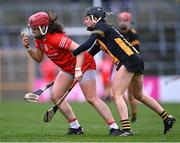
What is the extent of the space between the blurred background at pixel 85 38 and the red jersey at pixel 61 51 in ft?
61.8

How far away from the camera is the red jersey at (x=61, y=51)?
461 inches

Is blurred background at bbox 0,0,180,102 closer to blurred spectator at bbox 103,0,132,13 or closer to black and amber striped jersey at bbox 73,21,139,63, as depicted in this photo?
blurred spectator at bbox 103,0,132,13

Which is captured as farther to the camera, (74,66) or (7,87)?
(7,87)

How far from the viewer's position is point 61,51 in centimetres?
1188

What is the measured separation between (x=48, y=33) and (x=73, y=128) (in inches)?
68.0

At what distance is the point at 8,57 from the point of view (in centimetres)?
3419

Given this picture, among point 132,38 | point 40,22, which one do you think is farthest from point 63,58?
point 132,38

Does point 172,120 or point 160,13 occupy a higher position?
point 160,13

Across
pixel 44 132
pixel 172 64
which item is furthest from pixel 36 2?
pixel 44 132

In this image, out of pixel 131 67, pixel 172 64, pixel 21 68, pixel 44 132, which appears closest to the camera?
pixel 131 67

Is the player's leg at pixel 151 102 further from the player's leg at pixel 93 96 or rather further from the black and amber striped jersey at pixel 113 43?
the player's leg at pixel 93 96

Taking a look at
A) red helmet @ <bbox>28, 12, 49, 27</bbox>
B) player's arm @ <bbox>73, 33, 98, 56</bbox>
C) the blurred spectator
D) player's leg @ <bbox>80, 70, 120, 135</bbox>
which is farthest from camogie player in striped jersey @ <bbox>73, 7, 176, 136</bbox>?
the blurred spectator

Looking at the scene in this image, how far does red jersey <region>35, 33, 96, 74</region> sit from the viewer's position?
38.4 ft

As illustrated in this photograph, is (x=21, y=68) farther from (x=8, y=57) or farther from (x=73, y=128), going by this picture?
(x=73, y=128)
